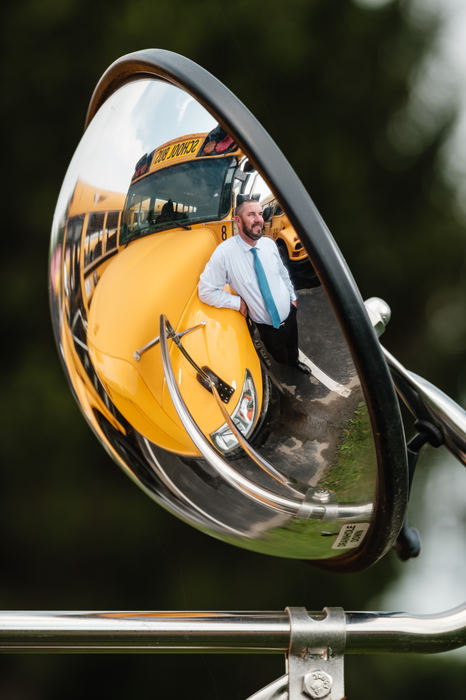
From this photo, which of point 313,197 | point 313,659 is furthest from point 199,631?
point 313,197

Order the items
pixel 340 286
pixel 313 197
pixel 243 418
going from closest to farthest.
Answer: pixel 340 286 → pixel 243 418 → pixel 313 197

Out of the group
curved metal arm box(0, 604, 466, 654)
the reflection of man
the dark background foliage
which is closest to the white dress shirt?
the reflection of man

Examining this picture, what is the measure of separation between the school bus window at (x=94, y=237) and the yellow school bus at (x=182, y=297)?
32 millimetres

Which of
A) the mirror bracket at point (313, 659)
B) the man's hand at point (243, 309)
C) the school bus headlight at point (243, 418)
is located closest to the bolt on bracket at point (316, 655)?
the mirror bracket at point (313, 659)

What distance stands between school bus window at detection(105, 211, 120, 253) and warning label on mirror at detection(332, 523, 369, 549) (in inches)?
12.2

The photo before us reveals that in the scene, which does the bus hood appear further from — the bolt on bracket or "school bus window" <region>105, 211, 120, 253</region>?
the bolt on bracket

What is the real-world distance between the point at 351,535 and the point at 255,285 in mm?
222

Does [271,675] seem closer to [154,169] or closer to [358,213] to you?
[358,213]

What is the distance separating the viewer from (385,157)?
3.61 metres

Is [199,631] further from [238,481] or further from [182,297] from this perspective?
[182,297]

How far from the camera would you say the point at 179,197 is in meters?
0.75

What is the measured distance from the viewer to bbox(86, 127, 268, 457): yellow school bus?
73 centimetres

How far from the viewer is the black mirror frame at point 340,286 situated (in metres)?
0.64

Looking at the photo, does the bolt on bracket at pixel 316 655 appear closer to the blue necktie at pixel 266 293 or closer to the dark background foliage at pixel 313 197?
the blue necktie at pixel 266 293
